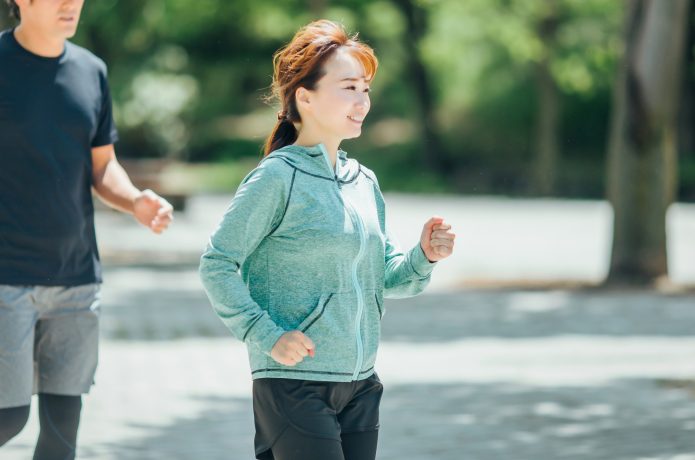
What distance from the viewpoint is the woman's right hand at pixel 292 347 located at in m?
3.43

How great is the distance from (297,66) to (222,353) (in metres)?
6.44

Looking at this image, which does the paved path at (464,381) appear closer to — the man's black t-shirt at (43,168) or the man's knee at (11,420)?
the man's knee at (11,420)

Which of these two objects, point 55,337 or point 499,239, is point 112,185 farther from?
point 499,239

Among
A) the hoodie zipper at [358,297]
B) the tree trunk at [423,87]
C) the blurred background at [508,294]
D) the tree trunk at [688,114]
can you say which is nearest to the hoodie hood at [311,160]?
the hoodie zipper at [358,297]

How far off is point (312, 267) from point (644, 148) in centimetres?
1124

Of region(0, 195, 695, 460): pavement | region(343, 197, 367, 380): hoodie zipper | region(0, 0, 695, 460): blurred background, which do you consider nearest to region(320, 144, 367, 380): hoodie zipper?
region(343, 197, 367, 380): hoodie zipper

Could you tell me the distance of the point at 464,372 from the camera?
9.16m

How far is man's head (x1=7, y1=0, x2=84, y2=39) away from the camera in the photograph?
434 cm

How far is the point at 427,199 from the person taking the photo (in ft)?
120

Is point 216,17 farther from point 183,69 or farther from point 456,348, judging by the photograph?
point 456,348

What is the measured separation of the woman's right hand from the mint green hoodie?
6 cm

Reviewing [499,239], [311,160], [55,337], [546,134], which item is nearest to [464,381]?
[55,337]

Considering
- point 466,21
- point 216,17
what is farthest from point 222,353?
point 216,17

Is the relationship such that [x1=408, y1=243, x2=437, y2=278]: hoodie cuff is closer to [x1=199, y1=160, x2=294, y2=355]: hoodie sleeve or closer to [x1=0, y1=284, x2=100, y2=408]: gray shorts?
[x1=199, y1=160, x2=294, y2=355]: hoodie sleeve
